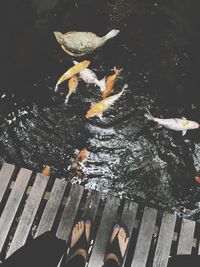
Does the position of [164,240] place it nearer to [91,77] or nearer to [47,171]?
[47,171]

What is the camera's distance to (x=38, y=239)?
179 inches

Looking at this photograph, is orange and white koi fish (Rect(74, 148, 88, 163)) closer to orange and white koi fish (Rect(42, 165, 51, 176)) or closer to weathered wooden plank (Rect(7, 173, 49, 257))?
orange and white koi fish (Rect(42, 165, 51, 176))

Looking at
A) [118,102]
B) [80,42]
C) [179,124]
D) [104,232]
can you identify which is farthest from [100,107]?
[104,232]

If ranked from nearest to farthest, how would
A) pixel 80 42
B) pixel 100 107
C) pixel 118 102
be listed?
pixel 100 107, pixel 118 102, pixel 80 42

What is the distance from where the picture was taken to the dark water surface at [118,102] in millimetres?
5492

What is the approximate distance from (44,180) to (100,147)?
1.14 meters

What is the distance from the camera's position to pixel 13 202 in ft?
16.2

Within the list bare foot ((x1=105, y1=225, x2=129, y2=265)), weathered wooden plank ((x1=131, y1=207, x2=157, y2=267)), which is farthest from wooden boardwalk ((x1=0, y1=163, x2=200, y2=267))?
bare foot ((x1=105, y1=225, x2=129, y2=265))

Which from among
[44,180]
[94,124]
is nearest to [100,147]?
[94,124]

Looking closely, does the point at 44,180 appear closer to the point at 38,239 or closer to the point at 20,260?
the point at 38,239

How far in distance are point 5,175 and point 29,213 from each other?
68 centimetres

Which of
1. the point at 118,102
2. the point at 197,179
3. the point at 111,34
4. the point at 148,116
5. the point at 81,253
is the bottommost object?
the point at 81,253

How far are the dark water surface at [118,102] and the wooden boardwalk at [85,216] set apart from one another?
409 millimetres

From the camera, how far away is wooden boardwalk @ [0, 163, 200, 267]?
4.74 meters
